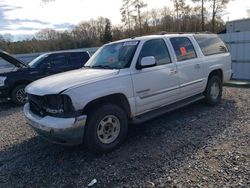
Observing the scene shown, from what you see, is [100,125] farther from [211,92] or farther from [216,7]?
[216,7]

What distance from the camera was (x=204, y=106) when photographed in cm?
667

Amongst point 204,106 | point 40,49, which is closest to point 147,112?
point 204,106

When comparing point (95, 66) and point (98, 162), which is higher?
point (95, 66)

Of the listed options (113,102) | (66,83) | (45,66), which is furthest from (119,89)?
(45,66)

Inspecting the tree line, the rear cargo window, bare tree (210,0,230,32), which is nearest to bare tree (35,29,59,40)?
the tree line

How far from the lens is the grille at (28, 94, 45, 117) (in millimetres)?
4234

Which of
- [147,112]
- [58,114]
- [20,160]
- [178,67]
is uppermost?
[178,67]

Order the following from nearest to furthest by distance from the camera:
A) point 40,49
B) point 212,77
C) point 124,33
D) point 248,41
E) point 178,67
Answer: point 178,67
point 212,77
point 248,41
point 40,49
point 124,33

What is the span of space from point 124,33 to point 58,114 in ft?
142

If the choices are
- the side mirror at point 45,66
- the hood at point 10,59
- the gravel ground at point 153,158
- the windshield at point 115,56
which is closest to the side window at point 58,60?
the side mirror at point 45,66

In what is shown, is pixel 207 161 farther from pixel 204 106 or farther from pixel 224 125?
pixel 204 106

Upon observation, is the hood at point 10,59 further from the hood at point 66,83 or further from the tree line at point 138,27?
the tree line at point 138,27

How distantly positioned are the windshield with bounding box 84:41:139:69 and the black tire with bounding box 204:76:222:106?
2.53 meters

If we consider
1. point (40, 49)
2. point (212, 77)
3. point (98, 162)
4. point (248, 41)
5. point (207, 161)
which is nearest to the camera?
point (207, 161)
